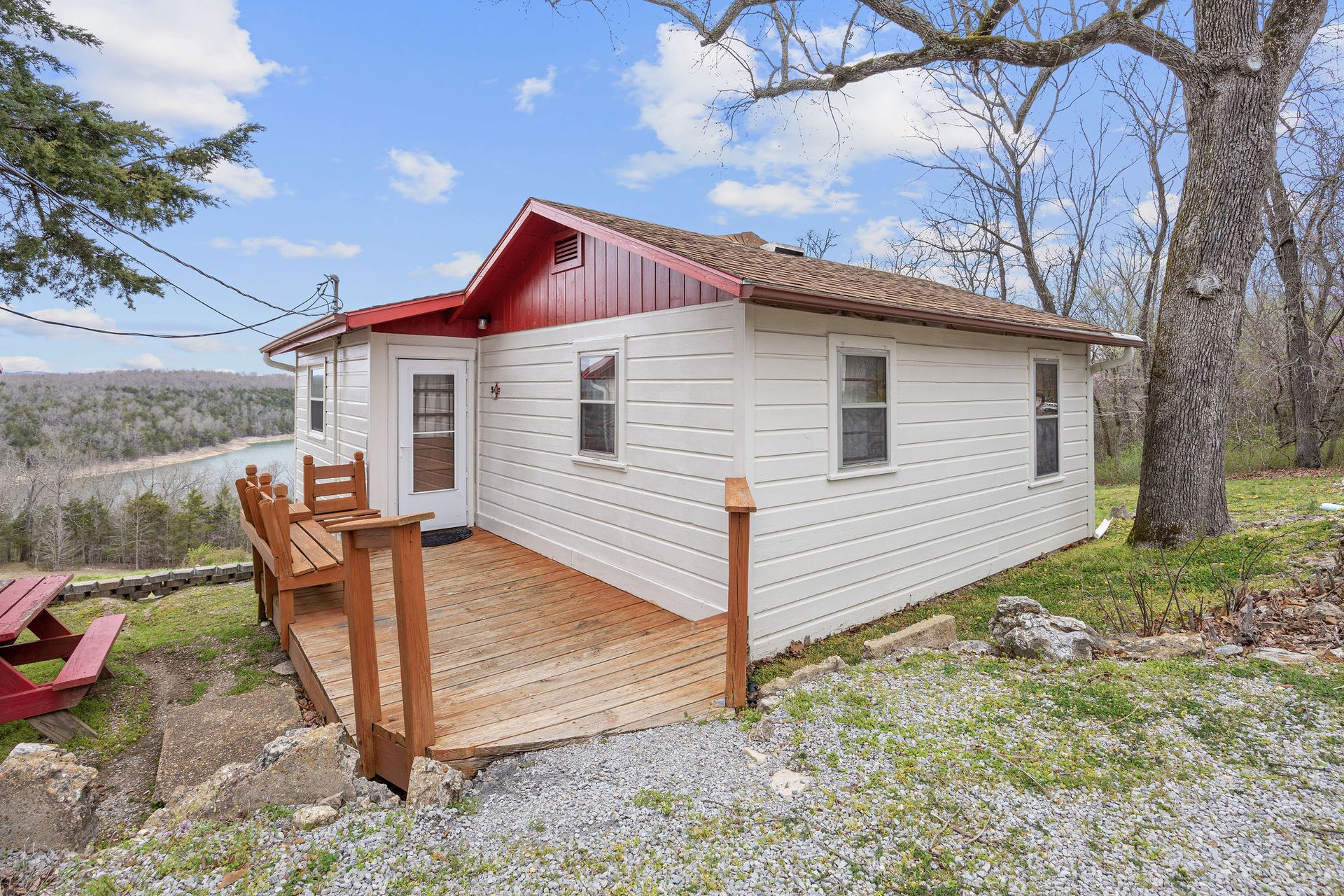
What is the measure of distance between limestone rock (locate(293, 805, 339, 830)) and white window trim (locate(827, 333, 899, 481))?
3.78 m

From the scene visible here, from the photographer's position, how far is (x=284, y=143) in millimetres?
11547

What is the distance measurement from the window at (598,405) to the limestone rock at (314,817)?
352 centimetres

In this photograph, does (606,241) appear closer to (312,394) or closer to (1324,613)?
(1324,613)

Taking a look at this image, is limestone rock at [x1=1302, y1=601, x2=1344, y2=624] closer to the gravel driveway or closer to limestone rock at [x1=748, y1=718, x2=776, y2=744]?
the gravel driveway

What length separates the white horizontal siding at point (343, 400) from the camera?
740cm

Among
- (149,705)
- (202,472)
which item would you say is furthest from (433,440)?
(202,472)

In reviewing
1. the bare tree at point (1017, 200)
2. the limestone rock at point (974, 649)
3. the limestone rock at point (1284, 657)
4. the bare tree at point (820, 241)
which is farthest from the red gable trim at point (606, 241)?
the bare tree at point (820, 241)

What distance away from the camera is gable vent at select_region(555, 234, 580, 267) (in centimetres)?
626

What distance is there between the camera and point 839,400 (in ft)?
16.5

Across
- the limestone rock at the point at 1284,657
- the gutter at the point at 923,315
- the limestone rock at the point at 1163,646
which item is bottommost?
the limestone rock at the point at 1163,646

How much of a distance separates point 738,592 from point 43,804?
10.6 feet

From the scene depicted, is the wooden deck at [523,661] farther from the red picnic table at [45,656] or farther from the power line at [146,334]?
the power line at [146,334]

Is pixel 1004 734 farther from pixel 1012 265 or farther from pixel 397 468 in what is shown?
pixel 1012 265

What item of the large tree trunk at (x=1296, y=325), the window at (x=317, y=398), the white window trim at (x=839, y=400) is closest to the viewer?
the white window trim at (x=839, y=400)
